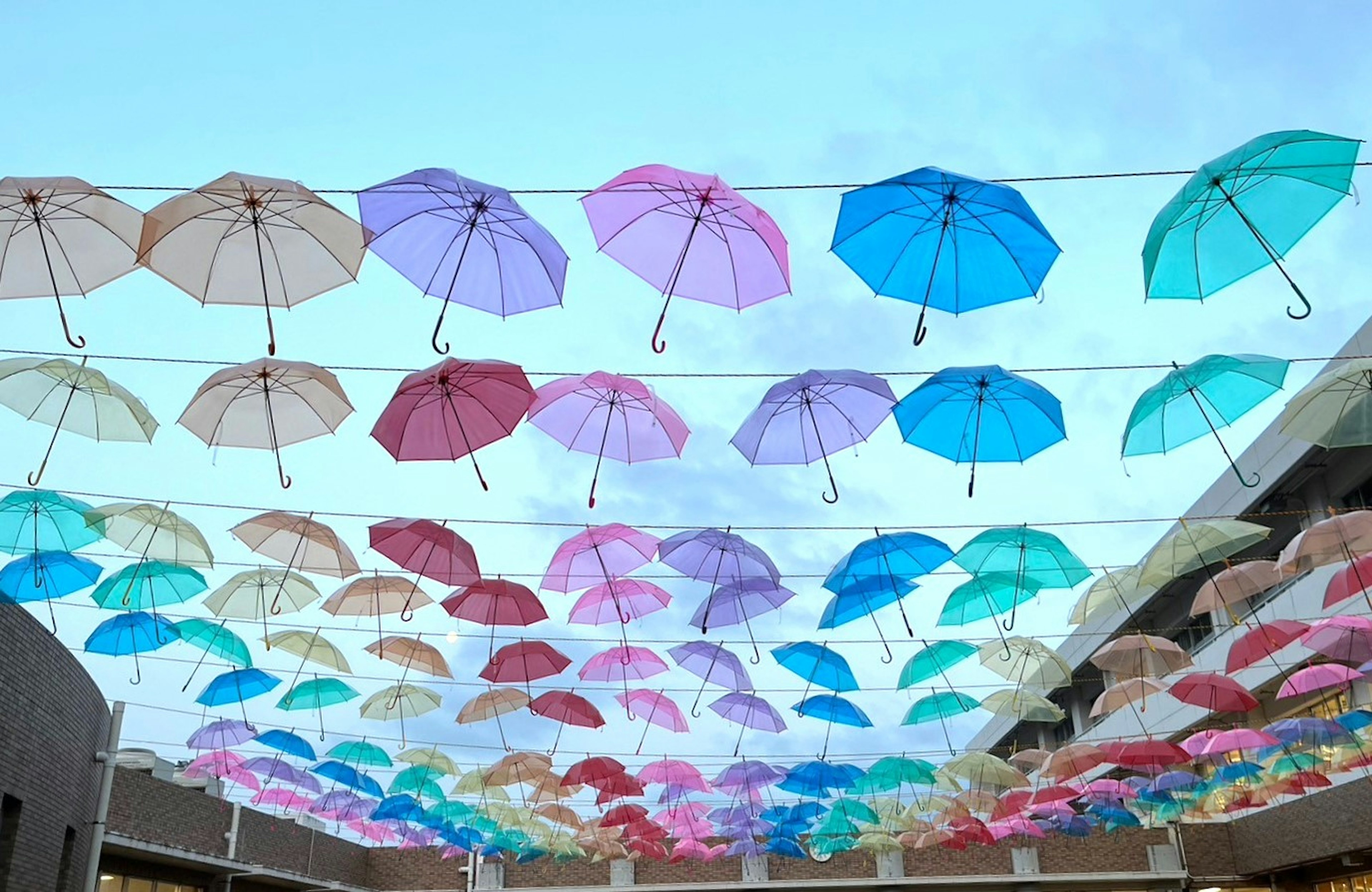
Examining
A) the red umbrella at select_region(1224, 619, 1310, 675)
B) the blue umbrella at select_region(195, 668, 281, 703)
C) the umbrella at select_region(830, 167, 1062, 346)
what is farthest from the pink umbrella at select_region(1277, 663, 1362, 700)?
the blue umbrella at select_region(195, 668, 281, 703)

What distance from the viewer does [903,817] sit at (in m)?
22.8

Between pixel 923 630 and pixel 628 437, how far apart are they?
1125 inches

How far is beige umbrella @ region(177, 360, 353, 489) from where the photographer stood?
339 inches

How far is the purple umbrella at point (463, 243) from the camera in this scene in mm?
7023

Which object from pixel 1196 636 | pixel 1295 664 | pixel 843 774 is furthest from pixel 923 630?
pixel 1295 664

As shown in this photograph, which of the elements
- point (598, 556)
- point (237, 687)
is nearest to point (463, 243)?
point (598, 556)

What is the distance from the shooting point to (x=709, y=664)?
15234mm

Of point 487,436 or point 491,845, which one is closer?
point 487,436

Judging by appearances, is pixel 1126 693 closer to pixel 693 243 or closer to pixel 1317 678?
pixel 1317 678

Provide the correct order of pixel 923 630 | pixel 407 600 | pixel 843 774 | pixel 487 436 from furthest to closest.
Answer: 1. pixel 923 630
2. pixel 843 774
3. pixel 407 600
4. pixel 487 436

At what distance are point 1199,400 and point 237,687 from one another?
43.7ft

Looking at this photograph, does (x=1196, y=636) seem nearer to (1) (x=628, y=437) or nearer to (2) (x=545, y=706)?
(2) (x=545, y=706)

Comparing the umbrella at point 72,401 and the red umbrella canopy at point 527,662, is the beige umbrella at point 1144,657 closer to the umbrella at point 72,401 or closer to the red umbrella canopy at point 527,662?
the red umbrella canopy at point 527,662

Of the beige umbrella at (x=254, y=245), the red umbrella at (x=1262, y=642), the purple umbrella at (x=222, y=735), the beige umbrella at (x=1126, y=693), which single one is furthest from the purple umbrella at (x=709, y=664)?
the beige umbrella at (x=254, y=245)
